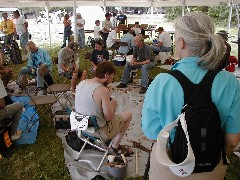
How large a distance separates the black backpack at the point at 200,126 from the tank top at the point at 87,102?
183 cm

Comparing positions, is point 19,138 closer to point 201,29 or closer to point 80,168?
point 80,168

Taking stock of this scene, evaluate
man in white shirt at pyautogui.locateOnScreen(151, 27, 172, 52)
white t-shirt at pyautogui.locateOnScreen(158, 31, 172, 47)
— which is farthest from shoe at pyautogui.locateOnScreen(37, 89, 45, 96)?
white t-shirt at pyautogui.locateOnScreen(158, 31, 172, 47)

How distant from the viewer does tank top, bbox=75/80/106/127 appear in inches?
126

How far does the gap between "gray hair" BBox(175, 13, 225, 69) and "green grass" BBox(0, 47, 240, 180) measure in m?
2.27

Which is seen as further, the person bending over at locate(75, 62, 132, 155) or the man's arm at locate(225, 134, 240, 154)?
the person bending over at locate(75, 62, 132, 155)

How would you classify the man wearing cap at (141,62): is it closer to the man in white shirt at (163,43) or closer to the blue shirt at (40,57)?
the blue shirt at (40,57)

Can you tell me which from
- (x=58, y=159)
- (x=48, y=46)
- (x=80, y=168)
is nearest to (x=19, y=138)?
(x=58, y=159)

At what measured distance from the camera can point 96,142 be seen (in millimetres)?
3791

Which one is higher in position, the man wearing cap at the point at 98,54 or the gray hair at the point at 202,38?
the gray hair at the point at 202,38

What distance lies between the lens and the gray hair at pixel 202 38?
134cm

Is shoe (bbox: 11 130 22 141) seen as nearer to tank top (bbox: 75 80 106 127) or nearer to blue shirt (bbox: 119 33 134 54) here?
tank top (bbox: 75 80 106 127)

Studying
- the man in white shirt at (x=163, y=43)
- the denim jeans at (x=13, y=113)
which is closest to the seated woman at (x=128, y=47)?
the man in white shirt at (x=163, y=43)

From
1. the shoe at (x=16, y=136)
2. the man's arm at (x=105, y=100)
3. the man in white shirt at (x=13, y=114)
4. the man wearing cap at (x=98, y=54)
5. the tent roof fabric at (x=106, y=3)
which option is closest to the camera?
the man's arm at (x=105, y=100)

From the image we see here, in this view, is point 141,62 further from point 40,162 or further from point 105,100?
point 40,162
